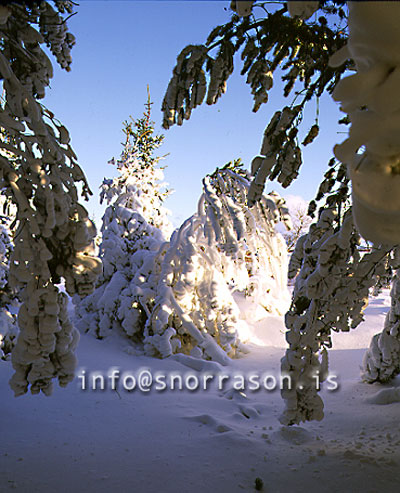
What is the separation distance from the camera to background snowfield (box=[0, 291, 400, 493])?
2.77 m

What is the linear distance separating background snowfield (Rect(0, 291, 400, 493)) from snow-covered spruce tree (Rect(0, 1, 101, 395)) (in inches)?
47.5

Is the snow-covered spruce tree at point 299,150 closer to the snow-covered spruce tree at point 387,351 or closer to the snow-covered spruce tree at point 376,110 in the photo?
the snow-covered spruce tree at point 376,110

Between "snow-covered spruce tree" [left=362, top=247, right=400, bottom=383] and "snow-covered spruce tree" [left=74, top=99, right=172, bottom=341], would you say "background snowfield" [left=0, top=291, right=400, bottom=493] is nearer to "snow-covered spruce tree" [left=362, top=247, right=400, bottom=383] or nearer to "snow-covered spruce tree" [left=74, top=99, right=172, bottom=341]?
"snow-covered spruce tree" [left=362, top=247, right=400, bottom=383]

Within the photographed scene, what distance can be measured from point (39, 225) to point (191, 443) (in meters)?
2.60

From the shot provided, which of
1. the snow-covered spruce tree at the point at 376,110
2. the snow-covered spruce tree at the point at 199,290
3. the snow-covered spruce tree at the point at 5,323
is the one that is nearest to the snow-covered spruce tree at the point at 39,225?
the snow-covered spruce tree at the point at 376,110

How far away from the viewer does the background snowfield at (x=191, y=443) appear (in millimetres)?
2771

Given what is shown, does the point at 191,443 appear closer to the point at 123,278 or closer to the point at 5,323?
the point at 5,323

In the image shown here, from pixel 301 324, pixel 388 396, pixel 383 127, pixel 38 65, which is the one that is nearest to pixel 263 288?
pixel 388 396

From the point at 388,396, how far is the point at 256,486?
3.02 metres

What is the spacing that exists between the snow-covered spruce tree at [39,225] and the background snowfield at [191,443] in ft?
3.96

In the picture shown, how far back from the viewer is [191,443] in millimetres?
3467

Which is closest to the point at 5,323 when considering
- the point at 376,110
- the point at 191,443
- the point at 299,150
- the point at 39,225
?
the point at 191,443

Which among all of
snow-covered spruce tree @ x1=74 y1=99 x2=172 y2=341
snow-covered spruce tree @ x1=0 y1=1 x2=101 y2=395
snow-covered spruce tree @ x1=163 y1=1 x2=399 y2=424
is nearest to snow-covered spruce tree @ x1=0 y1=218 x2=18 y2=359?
snow-covered spruce tree @ x1=74 y1=99 x2=172 y2=341

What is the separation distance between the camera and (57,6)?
2.36 metres
